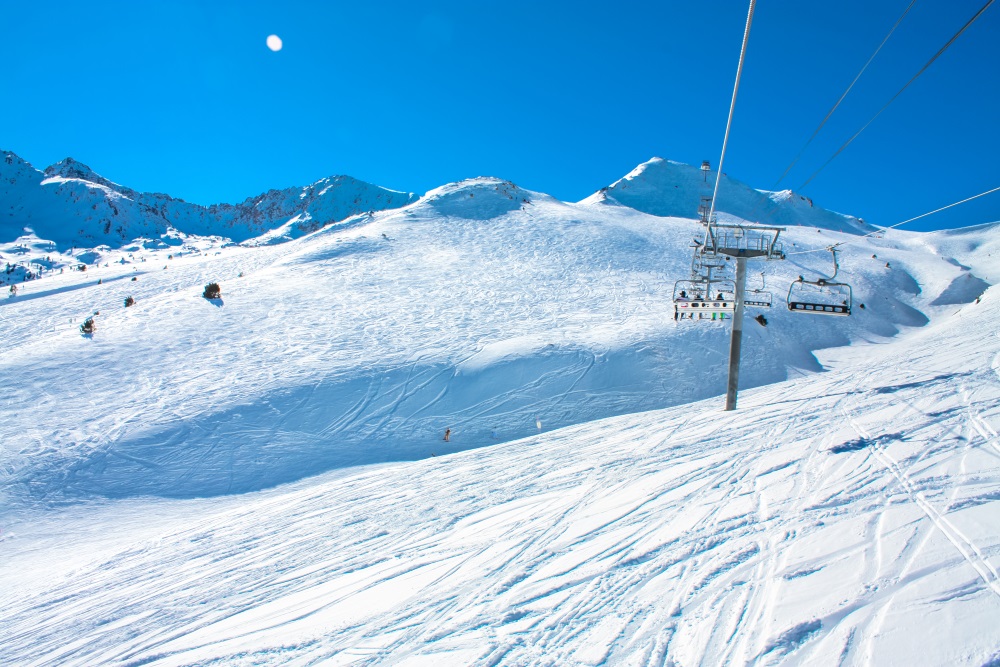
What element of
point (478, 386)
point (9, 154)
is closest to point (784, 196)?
point (478, 386)

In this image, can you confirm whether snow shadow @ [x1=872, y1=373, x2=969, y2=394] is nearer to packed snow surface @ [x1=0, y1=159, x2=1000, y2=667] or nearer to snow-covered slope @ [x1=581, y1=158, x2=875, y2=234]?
packed snow surface @ [x1=0, y1=159, x2=1000, y2=667]

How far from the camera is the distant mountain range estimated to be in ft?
259

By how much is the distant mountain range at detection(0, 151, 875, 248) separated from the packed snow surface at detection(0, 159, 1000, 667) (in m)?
21.1

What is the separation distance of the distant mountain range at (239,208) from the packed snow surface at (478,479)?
69.3ft

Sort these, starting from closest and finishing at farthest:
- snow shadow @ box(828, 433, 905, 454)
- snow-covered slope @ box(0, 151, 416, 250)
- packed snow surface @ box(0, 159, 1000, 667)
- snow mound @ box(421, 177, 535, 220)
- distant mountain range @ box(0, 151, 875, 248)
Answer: packed snow surface @ box(0, 159, 1000, 667), snow shadow @ box(828, 433, 905, 454), snow mound @ box(421, 177, 535, 220), distant mountain range @ box(0, 151, 875, 248), snow-covered slope @ box(0, 151, 416, 250)

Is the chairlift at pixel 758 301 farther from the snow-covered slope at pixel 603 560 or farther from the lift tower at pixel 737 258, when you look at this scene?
the snow-covered slope at pixel 603 560

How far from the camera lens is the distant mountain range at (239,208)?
259 ft

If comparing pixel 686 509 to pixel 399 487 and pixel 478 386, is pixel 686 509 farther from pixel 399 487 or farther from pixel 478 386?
pixel 478 386

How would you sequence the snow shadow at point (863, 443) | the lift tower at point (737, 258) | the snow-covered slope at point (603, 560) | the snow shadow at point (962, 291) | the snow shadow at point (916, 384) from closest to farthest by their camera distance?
the snow-covered slope at point (603, 560), the snow shadow at point (863, 443), the snow shadow at point (916, 384), the lift tower at point (737, 258), the snow shadow at point (962, 291)

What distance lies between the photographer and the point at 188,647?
22.7ft

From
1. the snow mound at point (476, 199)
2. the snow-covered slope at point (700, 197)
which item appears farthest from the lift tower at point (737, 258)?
the snow-covered slope at point (700, 197)

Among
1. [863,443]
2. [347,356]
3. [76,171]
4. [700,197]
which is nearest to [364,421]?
[347,356]

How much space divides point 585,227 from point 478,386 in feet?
95.8

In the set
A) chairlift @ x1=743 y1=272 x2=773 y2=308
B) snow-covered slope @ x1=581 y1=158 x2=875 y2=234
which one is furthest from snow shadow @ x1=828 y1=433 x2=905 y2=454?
snow-covered slope @ x1=581 y1=158 x2=875 y2=234
